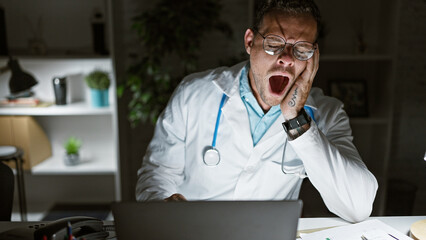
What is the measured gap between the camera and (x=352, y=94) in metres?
2.85

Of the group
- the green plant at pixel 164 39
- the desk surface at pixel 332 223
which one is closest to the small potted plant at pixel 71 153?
the green plant at pixel 164 39

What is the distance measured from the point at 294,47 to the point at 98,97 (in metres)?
1.75

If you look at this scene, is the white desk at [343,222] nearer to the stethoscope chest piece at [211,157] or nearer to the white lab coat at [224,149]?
the white lab coat at [224,149]

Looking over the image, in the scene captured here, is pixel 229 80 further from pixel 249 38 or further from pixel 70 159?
pixel 70 159

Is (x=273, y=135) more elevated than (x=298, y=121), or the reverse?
(x=298, y=121)

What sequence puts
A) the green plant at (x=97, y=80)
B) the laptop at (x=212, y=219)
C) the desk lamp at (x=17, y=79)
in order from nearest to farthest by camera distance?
the laptop at (x=212, y=219), the desk lamp at (x=17, y=79), the green plant at (x=97, y=80)

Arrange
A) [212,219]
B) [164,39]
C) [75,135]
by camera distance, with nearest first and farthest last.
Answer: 1. [212,219]
2. [164,39]
3. [75,135]

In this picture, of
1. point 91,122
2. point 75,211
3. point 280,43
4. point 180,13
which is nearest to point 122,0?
point 180,13

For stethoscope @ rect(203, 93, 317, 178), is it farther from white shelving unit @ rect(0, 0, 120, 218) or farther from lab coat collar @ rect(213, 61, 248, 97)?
white shelving unit @ rect(0, 0, 120, 218)

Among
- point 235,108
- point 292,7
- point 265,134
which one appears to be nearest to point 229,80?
point 235,108

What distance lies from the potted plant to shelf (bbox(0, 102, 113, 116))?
0.06 m

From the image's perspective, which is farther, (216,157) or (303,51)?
(216,157)

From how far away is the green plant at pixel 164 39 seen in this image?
2.48 meters

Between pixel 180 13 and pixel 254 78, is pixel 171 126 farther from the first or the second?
pixel 180 13
